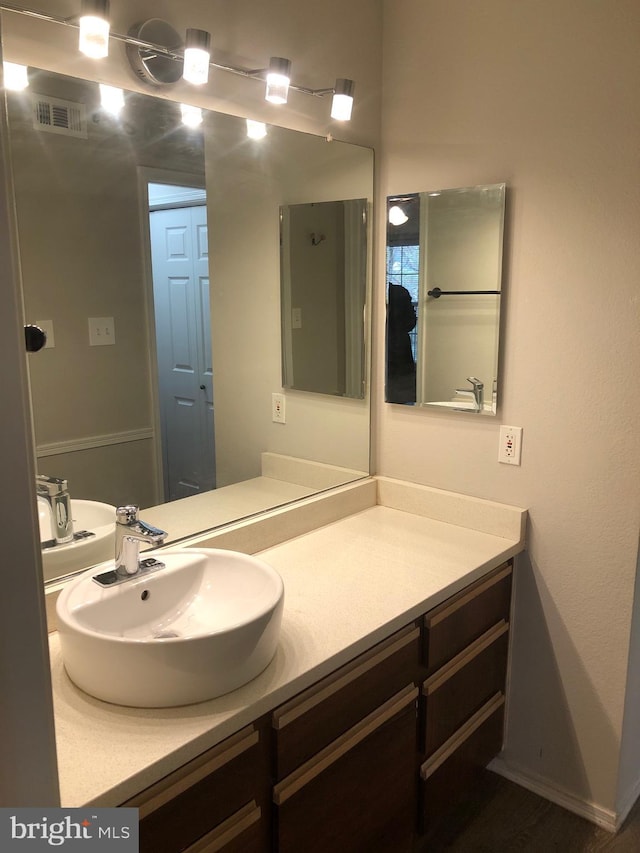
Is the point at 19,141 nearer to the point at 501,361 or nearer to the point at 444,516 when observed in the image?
the point at 501,361

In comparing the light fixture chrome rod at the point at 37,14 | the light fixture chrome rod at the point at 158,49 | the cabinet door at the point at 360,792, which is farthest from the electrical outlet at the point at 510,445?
the light fixture chrome rod at the point at 37,14

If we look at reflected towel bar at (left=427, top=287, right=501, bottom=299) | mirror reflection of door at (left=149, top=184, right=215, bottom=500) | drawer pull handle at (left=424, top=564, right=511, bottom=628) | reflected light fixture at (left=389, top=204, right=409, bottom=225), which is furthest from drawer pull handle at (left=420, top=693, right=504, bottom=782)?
reflected light fixture at (left=389, top=204, right=409, bottom=225)

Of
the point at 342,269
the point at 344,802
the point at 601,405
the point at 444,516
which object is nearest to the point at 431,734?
the point at 344,802

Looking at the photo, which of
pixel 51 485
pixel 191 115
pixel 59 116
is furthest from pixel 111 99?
pixel 51 485

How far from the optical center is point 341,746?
152 centimetres

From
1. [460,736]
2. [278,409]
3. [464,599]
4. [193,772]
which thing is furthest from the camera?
[278,409]

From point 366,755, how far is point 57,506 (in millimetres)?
919

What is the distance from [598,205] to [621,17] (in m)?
0.45

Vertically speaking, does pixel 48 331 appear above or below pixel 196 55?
below

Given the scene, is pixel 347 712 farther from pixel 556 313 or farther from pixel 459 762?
pixel 556 313

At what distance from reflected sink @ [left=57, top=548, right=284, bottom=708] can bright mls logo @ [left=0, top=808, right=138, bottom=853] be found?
8.4 inches

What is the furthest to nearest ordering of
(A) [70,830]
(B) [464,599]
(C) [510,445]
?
(C) [510,445]
(B) [464,599]
(A) [70,830]

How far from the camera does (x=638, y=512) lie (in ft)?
6.15

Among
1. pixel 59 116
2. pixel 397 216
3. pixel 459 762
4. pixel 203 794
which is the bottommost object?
pixel 459 762
